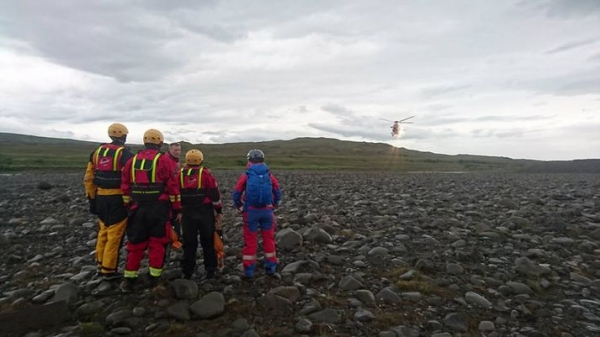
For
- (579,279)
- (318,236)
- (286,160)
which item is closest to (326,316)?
(318,236)

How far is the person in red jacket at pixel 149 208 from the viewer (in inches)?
302

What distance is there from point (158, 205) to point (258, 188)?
2.01 meters

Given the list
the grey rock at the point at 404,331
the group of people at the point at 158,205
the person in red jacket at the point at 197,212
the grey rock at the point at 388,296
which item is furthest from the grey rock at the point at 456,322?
the person in red jacket at the point at 197,212

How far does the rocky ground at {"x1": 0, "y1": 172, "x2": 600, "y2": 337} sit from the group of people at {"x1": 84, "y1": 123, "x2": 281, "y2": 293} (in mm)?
453

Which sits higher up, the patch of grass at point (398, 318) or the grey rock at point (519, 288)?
the grey rock at point (519, 288)

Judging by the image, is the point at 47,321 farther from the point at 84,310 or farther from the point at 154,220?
the point at 154,220

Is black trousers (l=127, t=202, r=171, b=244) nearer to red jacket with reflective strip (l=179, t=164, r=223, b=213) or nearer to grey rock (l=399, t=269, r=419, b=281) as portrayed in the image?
red jacket with reflective strip (l=179, t=164, r=223, b=213)

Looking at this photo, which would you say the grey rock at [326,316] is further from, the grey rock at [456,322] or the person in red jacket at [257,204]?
the person in red jacket at [257,204]

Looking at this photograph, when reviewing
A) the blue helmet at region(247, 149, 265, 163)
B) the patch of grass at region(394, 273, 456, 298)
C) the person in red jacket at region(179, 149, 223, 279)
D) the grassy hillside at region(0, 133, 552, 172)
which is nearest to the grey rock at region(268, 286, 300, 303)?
the person in red jacket at region(179, 149, 223, 279)

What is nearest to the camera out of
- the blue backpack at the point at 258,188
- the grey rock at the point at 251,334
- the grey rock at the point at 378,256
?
the grey rock at the point at 251,334

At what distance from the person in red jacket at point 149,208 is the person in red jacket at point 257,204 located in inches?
55.8

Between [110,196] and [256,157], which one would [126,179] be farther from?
[256,157]

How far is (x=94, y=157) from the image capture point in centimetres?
831

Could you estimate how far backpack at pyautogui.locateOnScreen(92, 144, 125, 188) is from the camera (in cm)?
812
